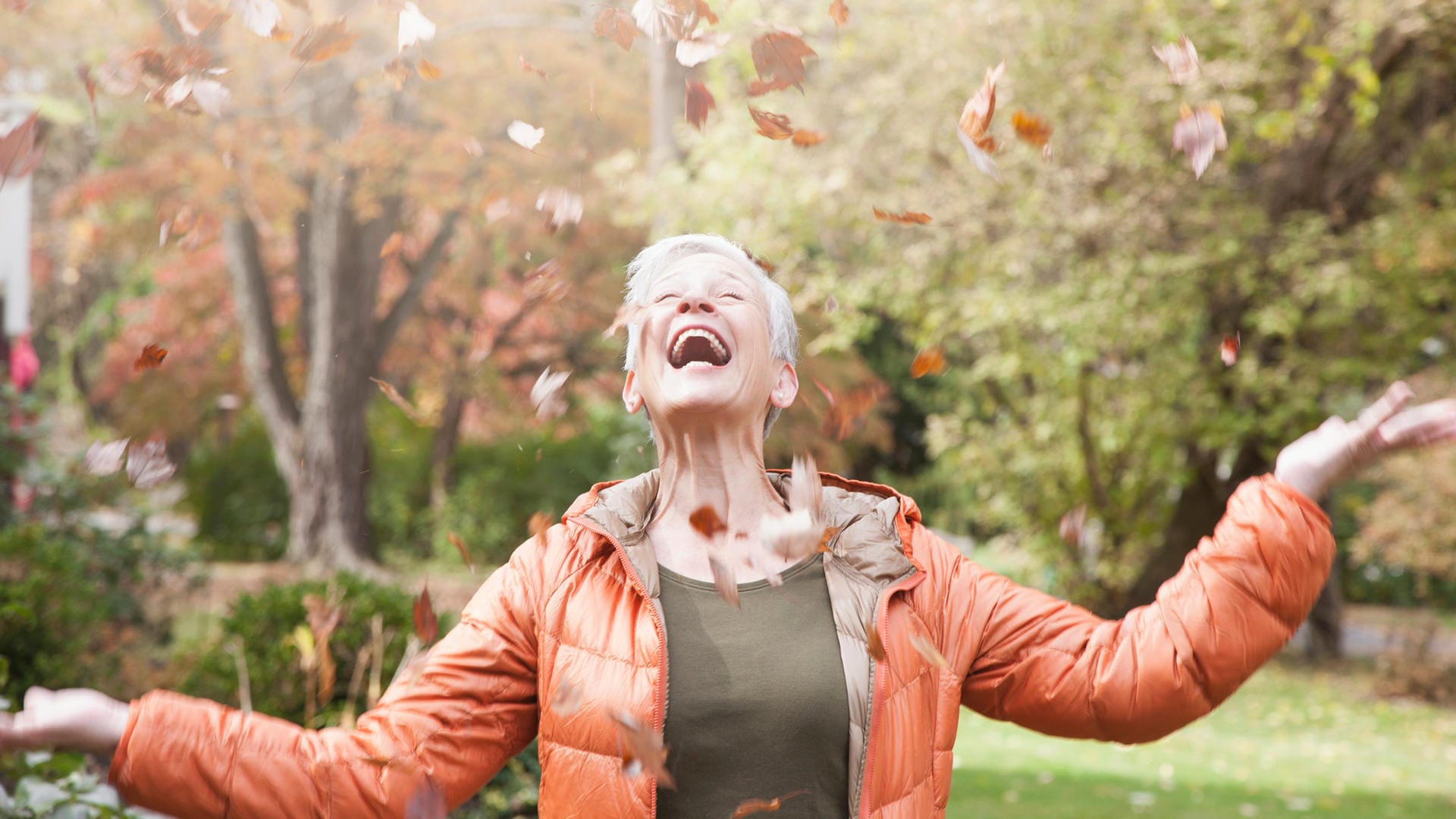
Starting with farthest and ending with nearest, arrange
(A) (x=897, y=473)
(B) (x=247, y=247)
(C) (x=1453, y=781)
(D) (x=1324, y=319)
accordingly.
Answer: (A) (x=897, y=473) < (B) (x=247, y=247) < (D) (x=1324, y=319) < (C) (x=1453, y=781)

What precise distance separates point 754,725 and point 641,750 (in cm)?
18

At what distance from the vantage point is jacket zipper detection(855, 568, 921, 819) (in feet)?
6.03

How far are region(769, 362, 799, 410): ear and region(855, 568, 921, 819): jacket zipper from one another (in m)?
0.50

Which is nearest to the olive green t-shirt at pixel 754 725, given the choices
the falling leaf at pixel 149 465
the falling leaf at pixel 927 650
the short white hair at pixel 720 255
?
the falling leaf at pixel 927 650

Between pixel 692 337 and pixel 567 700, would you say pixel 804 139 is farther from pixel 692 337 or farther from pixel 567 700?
pixel 567 700

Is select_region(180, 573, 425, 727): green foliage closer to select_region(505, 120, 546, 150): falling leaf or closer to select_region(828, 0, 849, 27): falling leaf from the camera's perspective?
select_region(505, 120, 546, 150): falling leaf

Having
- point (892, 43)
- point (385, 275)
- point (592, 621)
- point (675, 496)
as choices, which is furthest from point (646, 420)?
point (385, 275)

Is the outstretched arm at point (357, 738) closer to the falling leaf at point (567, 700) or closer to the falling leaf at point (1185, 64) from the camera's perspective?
the falling leaf at point (567, 700)

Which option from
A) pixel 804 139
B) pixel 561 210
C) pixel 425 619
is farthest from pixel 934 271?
pixel 425 619

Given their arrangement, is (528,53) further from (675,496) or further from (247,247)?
(675,496)

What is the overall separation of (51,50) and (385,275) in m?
6.99

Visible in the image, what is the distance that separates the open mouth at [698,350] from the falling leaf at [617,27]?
80 cm

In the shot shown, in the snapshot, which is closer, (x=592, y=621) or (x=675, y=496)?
(x=592, y=621)

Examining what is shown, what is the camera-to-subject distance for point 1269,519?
72.3 inches
